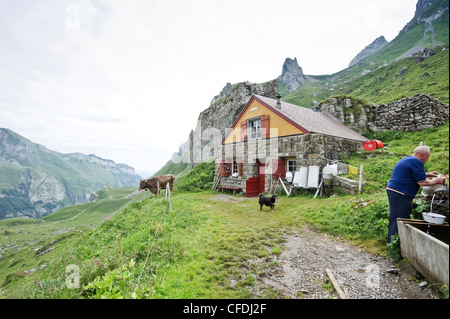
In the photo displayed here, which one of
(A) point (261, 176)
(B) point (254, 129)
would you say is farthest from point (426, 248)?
(B) point (254, 129)

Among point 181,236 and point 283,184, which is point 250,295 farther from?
point 283,184

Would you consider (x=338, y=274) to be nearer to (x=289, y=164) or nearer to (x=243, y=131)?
(x=289, y=164)

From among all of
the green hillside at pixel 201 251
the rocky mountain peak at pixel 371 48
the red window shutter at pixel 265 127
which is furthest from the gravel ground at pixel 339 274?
the rocky mountain peak at pixel 371 48

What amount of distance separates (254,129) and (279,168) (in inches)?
185

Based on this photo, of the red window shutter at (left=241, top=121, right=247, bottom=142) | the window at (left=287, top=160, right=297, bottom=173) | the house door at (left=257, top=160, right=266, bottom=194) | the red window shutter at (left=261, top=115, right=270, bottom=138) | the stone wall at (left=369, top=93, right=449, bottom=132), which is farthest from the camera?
the red window shutter at (left=241, top=121, right=247, bottom=142)

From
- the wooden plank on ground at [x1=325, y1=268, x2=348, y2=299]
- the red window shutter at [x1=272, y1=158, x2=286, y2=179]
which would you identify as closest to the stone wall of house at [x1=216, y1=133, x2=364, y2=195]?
the red window shutter at [x1=272, y1=158, x2=286, y2=179]

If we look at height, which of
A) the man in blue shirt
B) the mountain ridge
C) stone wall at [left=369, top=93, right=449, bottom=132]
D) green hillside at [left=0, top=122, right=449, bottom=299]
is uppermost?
the mountain ridge

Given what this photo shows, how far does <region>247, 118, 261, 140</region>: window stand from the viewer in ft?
57.1

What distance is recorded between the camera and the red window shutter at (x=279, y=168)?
601 inches

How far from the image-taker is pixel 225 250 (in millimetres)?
5414

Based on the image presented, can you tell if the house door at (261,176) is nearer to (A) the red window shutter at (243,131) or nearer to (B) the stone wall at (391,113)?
(A) the red window shutter at (243,131)

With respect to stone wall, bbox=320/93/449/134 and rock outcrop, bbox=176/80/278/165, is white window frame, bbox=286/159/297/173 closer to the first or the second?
stone wall, bbox=320/93/449/134

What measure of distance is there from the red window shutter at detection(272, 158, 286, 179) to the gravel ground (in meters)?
9.77
